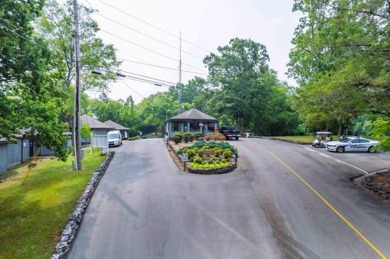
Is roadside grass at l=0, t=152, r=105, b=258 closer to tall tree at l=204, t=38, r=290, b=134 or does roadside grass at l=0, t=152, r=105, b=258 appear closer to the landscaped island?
the landscaped island

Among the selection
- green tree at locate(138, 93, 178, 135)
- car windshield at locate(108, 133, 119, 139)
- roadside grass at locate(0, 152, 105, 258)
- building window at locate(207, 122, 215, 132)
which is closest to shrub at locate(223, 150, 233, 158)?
roadside grass at locate(0, 152, 105, 258)

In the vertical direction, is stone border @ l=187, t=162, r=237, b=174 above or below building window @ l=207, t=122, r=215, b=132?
below

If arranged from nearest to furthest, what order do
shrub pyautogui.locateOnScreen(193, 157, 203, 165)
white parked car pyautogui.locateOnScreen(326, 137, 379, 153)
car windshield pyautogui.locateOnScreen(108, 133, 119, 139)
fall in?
1. shrub pyautogui.locateOnScreen(193, 157, 203, 165)
2. white parked car pyautogui.locateOnScreen(326, 137, 379, 153)
3. car windshield pyautogui.locateOnScreen(108, 133, 119, 139)

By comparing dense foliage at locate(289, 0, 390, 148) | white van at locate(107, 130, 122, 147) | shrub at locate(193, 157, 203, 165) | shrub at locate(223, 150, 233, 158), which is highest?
dense foliage at locate(289, 0, 390, 148)

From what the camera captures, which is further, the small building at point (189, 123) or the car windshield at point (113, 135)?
the small building at point (189, 123)

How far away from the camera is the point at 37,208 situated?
39.1ft

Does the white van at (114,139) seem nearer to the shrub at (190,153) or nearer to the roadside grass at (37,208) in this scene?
the roadside grass at (37,208)

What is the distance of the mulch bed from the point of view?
535 inches

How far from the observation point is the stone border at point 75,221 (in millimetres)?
8289

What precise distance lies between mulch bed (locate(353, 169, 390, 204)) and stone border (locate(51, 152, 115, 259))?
13469 millimetres

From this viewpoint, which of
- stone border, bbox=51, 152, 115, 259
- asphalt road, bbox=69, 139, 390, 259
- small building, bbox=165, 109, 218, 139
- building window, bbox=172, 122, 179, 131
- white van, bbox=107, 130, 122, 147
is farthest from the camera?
building window, bbox=172, 122, 179, 131

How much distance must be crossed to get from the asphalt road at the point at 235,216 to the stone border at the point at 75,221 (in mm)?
226

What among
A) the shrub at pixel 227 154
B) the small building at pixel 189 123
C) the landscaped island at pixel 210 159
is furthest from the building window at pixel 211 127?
the shrub at pixel 227 154

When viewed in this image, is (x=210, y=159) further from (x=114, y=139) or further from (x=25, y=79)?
(x=114, y=139)
